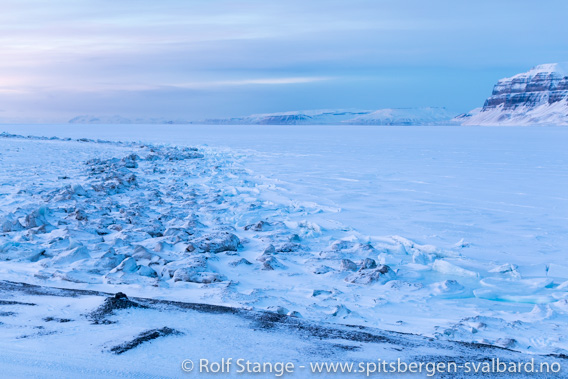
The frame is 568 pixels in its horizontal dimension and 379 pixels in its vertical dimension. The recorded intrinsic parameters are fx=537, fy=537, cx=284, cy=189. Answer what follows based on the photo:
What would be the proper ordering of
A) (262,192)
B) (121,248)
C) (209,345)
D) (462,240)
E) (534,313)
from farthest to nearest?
(262,192)
(462,240)
(121,248)
(534,313)
(209,345)

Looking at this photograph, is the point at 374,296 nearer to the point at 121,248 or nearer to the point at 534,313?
the point at 534,313

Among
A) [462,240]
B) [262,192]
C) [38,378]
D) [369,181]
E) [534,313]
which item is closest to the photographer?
[38,378]

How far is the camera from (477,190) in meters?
10.5

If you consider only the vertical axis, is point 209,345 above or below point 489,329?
above

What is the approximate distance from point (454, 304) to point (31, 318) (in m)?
2.92

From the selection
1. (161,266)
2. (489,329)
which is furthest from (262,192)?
(489,329)

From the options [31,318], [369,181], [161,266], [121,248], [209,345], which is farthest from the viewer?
[369,181]

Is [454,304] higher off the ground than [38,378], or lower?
lower

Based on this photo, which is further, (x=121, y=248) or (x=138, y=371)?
(x=121, y=248)

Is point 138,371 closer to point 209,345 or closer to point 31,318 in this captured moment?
point 209,345

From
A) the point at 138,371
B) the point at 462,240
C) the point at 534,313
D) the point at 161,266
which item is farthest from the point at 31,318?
the point at 462,240

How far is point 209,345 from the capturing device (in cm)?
274

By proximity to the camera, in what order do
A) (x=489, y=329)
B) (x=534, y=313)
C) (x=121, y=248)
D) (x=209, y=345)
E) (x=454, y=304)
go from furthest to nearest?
(x=121, y=248), (x=454, y=304), (x=534, y=313), (x=489, y=329), (x=209, y=345)

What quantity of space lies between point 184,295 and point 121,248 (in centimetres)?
154
